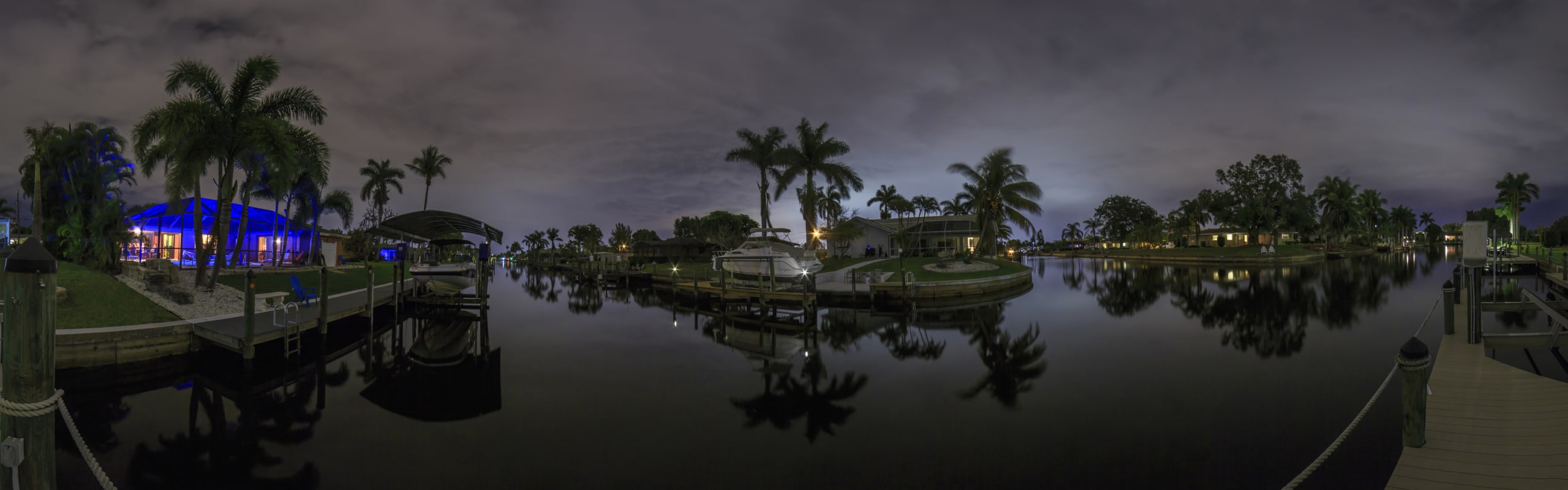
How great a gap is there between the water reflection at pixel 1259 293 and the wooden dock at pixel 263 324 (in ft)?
73.0

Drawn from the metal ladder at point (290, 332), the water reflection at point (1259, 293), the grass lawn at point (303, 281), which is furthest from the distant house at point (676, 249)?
the metal ladder at point (290, 332)

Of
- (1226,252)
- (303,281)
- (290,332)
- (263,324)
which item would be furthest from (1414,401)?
(1226,252)

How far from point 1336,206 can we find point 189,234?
353 feet

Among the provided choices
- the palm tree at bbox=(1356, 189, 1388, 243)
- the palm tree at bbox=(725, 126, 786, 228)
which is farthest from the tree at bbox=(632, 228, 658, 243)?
the palm tree at bbox=(1356, 189, 1388, 243)

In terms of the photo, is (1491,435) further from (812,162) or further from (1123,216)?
(1123,216)

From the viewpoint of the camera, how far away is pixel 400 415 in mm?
8898

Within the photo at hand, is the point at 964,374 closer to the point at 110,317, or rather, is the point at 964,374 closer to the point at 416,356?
the point at 416,356

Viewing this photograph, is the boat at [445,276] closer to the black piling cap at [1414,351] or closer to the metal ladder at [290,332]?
the metal ladder at [290,332]


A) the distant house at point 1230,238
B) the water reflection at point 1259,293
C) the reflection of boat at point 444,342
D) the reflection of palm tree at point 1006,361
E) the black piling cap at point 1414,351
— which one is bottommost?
the reflection of boat at point 444,342

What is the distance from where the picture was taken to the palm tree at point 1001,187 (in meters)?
39.0

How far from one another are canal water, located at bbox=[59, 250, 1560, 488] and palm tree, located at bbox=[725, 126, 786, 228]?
20909 millimetres

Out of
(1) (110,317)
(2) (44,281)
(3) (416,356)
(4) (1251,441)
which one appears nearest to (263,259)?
(1) (110,317)

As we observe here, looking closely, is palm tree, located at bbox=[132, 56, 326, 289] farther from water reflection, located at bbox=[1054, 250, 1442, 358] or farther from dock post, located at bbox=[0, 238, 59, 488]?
water reflection, located at bbox=[1054, 250, 1442, 358]

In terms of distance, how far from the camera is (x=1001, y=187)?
3956cm
